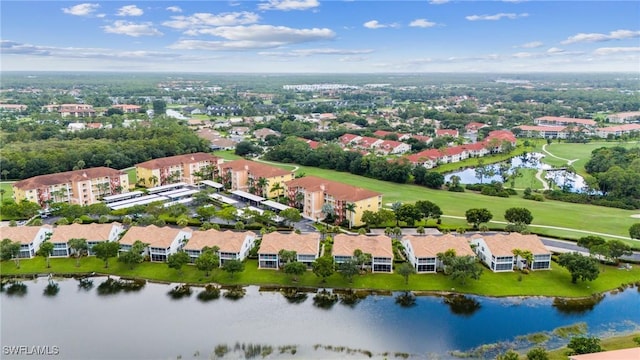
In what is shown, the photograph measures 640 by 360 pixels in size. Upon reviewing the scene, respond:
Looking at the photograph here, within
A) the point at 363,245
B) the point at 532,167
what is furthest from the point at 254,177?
the point at 532,167

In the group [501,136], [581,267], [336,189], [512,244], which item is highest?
[501,136]

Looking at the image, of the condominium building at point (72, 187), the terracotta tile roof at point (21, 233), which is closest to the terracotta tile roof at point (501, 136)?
the condominium building at point (72, 187)

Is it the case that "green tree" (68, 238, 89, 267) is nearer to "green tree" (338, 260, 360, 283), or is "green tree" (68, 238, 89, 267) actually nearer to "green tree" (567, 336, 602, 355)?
"green tree" (338, 260, 360, 283)

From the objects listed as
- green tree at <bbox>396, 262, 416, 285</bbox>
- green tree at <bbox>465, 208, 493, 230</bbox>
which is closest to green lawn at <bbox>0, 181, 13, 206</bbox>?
green tree at <bbox>396, 262, 416, 285</bbox>

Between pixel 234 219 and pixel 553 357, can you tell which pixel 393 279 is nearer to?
pixel 553 357

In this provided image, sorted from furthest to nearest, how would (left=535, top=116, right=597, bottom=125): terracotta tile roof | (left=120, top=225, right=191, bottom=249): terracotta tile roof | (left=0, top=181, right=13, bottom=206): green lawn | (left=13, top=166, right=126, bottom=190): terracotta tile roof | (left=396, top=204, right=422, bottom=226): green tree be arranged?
(left=535, top=116, right=597, bottom=125): terracotta tile roof → (left=0, top=181, right=13, bottom=206): green lawn → (left=13, top=166, right=126, bottom=190): terracotta tile roof → (left=396, top=204, right=422, bottom=226): green tree → (left=120, top=225, right=191, bottom=249): terracotta tile roof

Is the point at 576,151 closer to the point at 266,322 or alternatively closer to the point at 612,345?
the point at 612,345
